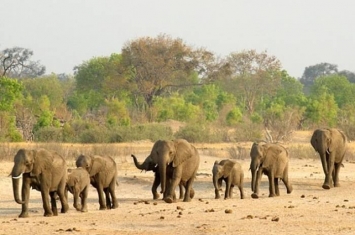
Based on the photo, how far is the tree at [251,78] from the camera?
272 ft

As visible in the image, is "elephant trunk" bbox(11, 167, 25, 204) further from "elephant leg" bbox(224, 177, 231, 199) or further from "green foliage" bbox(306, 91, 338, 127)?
"green foliage" bbox(306, 91, 338, 127)

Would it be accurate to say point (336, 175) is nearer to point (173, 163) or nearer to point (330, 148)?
point (330, 148)

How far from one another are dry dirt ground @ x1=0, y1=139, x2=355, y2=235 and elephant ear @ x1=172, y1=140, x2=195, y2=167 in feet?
2.88

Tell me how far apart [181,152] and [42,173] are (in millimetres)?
4045

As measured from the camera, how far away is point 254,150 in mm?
21297

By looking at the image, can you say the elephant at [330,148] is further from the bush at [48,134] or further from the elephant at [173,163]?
the bush at [48,134]

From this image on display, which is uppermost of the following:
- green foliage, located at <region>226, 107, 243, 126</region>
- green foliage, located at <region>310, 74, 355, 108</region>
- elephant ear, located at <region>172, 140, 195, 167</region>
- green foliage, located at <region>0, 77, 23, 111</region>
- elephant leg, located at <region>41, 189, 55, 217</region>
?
green foliage, located at <region>310, 74, 355, 108</region>

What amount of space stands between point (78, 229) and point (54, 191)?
282cm

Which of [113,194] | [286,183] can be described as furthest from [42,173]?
[286,183]

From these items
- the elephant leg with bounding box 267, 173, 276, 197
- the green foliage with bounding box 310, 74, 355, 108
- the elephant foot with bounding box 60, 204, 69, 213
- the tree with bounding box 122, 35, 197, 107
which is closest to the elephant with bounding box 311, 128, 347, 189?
the elephant leg with bounding box 267, 173, 276, 197

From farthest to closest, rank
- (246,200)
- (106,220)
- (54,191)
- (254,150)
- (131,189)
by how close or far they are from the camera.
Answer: (131,189) < (254,150) < (246,200) < (54,191) < (106,220)

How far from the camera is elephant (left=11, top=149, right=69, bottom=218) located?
17.0m

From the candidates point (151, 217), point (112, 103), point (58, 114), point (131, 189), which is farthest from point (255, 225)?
point (58, 114)

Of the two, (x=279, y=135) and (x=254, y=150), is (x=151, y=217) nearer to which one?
(x=254, y=150)
